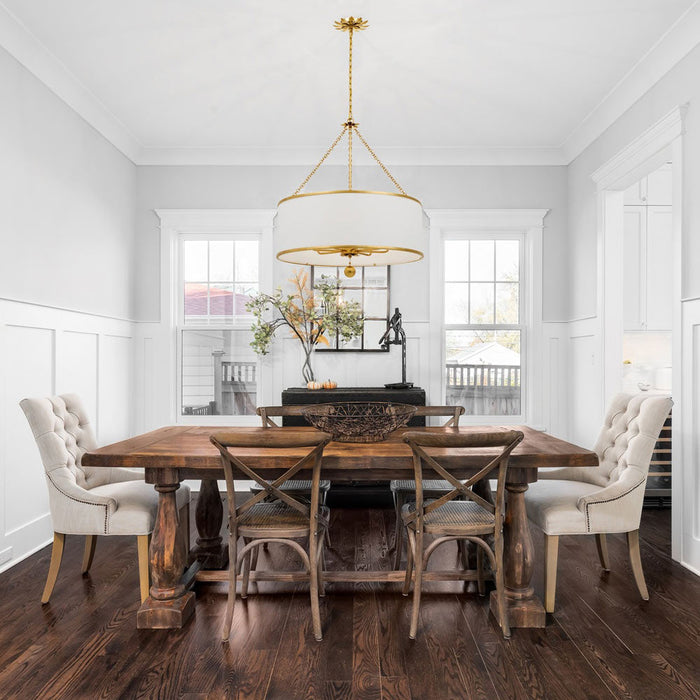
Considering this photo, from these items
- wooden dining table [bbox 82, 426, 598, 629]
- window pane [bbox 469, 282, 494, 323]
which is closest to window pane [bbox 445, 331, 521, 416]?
window pane [bbox 469, 282, 494, 323]

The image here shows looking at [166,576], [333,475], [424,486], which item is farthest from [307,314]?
[166,576]

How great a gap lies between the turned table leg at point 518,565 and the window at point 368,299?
8.71 feet

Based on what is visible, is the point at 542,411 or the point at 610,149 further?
the point at 542,411

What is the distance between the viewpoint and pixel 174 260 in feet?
17.3

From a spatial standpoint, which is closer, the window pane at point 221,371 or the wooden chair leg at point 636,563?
the wooden chair leg at point 636,563

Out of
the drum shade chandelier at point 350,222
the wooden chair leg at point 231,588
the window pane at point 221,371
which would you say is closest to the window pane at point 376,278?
the window pane at point 221,371

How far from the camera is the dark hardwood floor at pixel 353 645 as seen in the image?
81.0 inches

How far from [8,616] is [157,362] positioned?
9.34 feet

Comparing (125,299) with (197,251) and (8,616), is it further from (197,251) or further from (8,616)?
(8,616)

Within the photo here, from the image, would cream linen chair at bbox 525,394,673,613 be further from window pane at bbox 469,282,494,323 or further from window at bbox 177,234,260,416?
window at bbox 177,234,260,416

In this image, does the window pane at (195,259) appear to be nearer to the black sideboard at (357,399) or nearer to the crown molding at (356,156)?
the crown molding at (356,156)

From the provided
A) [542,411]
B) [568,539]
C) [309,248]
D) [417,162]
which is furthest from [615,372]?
[309,248]

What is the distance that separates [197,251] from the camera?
17.6ft

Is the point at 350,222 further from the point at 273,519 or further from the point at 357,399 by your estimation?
the point at 357,399
